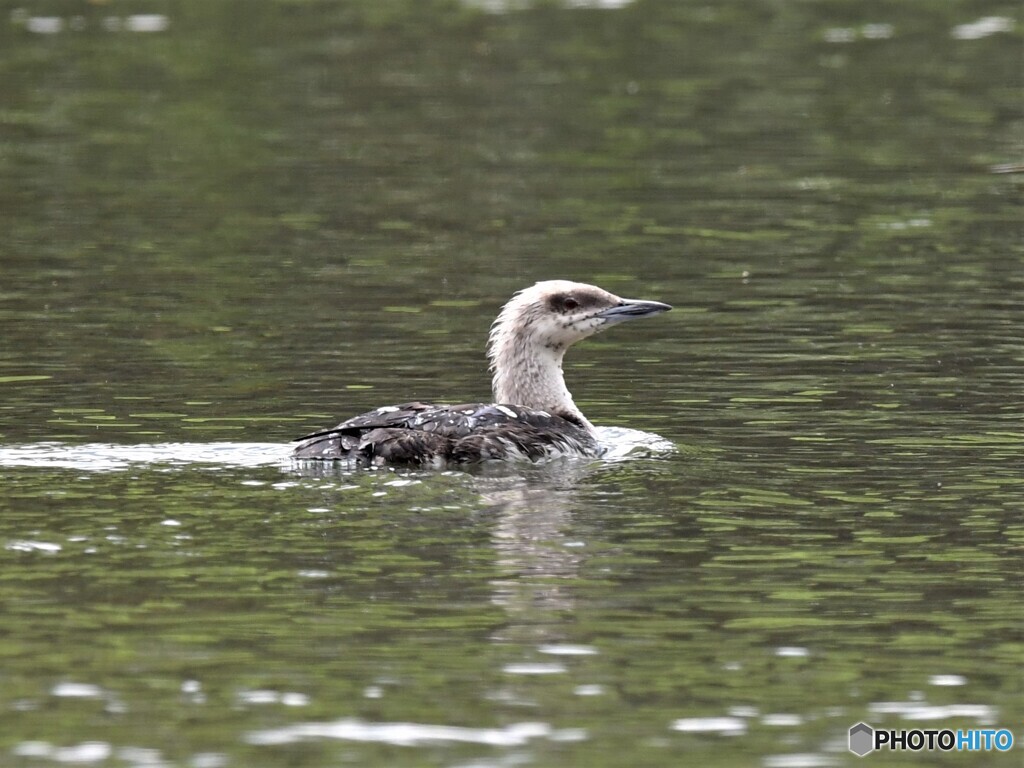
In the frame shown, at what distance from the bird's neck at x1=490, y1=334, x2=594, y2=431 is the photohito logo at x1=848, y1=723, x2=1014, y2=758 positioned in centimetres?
588

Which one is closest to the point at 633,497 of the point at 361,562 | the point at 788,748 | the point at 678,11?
the point at 361,562

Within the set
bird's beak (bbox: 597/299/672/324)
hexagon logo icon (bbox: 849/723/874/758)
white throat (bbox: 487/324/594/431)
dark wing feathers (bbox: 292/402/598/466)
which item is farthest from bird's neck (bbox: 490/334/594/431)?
hexagon logo icon (bbox: 849/723/874/758)

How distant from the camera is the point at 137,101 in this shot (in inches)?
1181

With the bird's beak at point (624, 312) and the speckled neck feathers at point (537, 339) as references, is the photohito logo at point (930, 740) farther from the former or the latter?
the bird's beak at point (624, 312)

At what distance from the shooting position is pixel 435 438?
12.1 m

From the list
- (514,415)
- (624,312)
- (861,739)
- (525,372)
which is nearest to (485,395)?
(525,372)

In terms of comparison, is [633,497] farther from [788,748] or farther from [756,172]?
[756,172]

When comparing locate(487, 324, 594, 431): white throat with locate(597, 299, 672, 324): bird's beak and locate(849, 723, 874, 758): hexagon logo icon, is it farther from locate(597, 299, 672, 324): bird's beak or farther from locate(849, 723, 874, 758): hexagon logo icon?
locate(849, 723, 874, 758): hexagon logo icon

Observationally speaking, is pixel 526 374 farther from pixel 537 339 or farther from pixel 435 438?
pixel 435 438

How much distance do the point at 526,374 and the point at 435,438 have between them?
1675mm

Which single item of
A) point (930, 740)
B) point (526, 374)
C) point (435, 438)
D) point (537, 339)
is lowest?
point (930, 740)

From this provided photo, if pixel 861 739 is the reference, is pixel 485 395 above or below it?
above

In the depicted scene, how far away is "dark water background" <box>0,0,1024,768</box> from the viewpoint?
8.27 metres

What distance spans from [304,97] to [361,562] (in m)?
21.0
